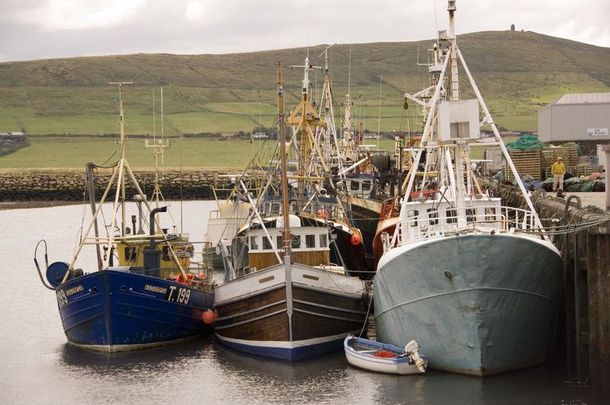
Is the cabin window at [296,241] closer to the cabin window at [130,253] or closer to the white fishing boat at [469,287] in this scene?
the white fishing boat at [469,287]

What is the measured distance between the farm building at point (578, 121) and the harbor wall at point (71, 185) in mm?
48808

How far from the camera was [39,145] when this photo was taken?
499 ft

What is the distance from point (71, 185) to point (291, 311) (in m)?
89.0

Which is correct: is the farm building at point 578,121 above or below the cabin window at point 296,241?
above

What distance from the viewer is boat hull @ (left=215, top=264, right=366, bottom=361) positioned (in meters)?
30.4

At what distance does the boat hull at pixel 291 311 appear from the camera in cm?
3042

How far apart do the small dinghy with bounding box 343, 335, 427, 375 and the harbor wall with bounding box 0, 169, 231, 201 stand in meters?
82.9

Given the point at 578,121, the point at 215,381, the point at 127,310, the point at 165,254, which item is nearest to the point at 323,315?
the point at 215,381

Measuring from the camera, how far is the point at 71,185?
11669 cm

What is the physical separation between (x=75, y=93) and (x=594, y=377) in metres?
173

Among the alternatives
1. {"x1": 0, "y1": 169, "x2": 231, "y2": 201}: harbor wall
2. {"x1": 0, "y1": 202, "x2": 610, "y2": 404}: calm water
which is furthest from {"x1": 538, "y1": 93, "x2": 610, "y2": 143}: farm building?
{"x1": 0, "y1": 169, "x2": 231, "y2": 201}: harbor wall

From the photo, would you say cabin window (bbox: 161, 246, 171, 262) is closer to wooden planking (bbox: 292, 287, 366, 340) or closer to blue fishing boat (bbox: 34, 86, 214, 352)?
blue fishing boat (bbox: 34, 86, 214, 352)

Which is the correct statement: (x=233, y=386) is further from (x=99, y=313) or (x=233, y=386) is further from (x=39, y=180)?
(x=39, y=180)

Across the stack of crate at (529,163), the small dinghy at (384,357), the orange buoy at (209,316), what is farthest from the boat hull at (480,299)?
the stack of crate at (529,163)
